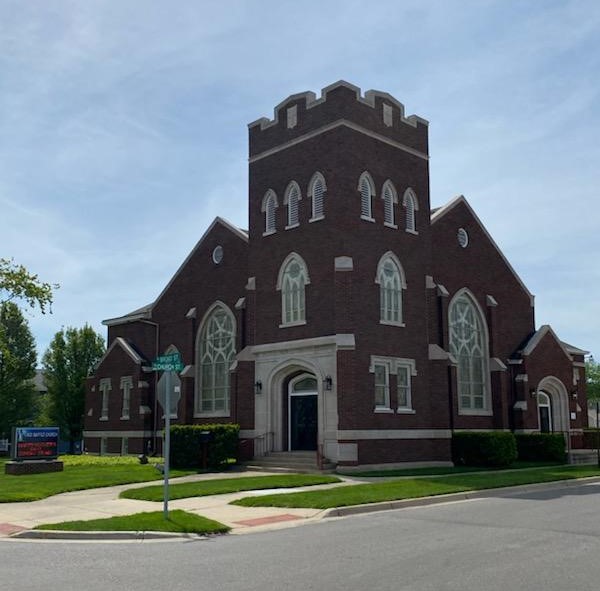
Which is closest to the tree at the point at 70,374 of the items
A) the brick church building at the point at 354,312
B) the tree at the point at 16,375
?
the tree at the point at 16,375

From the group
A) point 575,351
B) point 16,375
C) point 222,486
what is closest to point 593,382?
point 575,351

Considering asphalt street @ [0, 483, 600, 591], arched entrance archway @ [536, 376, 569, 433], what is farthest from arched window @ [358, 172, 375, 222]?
asphalt street @ [0, 483, 600, 591]

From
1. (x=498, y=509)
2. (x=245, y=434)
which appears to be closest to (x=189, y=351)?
(x=245, y=434)

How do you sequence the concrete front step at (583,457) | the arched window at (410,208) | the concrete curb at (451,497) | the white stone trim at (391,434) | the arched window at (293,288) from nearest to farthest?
1. the concrete curb at (451,497)
2. the white stone trim at (391,434)
3. the arched window at (293,288)
4. the arched window at (410,208)
5. the concrete front step at (583,457)

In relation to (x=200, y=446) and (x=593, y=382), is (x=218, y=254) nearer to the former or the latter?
(x=200, y=446)

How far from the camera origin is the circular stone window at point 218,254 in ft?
109

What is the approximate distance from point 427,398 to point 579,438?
11203mm

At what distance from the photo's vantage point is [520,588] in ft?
26.1

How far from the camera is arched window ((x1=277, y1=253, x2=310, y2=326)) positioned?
26.8 m

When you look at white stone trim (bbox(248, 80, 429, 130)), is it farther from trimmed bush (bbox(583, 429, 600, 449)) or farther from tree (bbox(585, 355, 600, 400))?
tree (bbox(585, 355, 600, 400))

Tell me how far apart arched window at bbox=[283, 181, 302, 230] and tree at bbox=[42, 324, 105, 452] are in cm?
2799

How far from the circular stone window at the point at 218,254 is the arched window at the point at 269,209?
198 inches

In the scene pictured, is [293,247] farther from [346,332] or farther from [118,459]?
[118,459]

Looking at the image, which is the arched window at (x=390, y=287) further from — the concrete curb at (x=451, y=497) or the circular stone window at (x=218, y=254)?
the circular stone window at (x=218, y=254)
